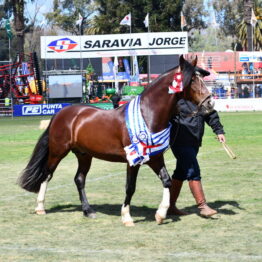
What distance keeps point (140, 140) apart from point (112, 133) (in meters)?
0.50

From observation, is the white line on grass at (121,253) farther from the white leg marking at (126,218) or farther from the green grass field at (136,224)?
the white leg marking at (126,218)

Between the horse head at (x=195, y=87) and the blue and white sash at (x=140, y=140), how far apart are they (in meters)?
0.51

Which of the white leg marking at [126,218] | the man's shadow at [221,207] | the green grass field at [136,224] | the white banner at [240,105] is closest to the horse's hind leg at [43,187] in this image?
the green grass field at [136,224]

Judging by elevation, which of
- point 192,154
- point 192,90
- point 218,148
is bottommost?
point 218,148

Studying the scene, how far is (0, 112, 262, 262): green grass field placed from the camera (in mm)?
6695

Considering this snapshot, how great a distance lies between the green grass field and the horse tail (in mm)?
394

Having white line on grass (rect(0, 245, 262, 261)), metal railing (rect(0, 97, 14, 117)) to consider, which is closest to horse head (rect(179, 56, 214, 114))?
white line on grass (rect(0, 245, 262, 261))

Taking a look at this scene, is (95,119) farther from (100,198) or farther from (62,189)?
(62,189)

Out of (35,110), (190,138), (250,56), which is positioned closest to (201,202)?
(190,138)

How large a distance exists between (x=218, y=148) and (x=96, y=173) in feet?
20.4

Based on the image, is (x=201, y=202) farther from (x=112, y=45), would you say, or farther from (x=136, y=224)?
(x=112, y=45)

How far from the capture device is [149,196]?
10.7 meters

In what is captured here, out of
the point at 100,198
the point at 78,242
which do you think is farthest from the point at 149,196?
the point at 78,242

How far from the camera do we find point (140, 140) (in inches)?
326
